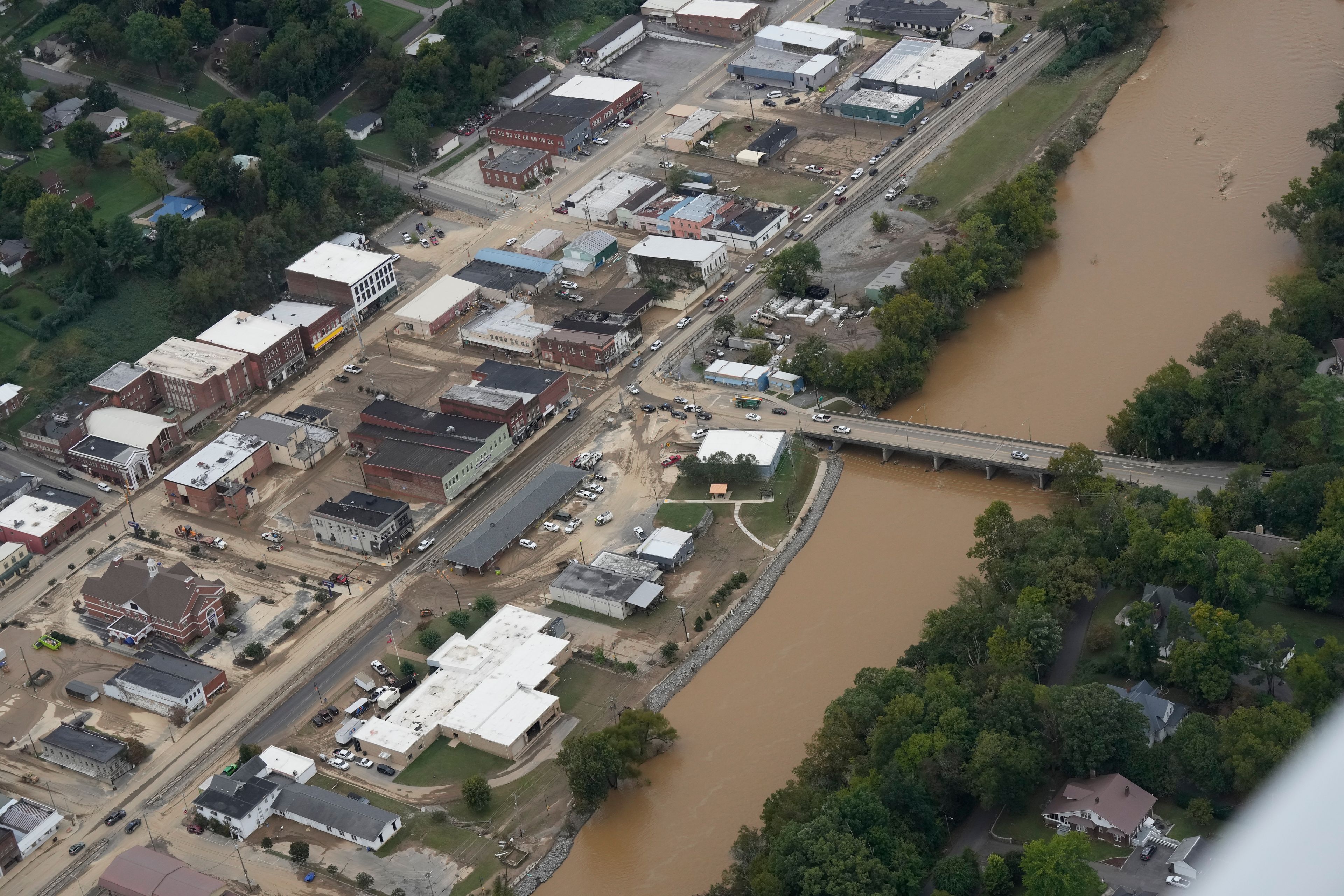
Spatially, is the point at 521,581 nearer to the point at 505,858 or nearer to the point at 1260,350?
the point at 505,858

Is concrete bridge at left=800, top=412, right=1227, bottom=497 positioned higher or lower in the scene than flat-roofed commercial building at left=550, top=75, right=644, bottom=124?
lower

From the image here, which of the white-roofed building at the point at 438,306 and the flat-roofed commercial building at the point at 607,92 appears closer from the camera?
the white-roofed building at the point at 438,306

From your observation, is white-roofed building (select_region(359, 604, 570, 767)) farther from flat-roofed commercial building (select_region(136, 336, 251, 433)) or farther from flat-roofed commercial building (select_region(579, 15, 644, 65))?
flat-roofed commercial building (select_region(579, 15, 644, 65))

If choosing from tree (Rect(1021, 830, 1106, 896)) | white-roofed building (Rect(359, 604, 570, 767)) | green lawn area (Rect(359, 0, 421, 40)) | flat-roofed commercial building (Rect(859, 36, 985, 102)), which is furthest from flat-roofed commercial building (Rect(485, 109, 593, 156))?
tree (Rect(1021, 830, 1106, 896))

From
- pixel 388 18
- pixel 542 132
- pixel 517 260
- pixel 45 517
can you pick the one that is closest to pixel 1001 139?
pixel 542 132

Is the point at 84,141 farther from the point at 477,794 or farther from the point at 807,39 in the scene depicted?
the point at 477,794

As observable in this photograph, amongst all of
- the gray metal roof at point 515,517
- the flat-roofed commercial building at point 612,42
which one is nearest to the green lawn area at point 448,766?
the gray metal roof at point 515,517

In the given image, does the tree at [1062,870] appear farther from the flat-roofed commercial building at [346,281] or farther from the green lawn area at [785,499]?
the flat-roofed commercial building at [346,281]
